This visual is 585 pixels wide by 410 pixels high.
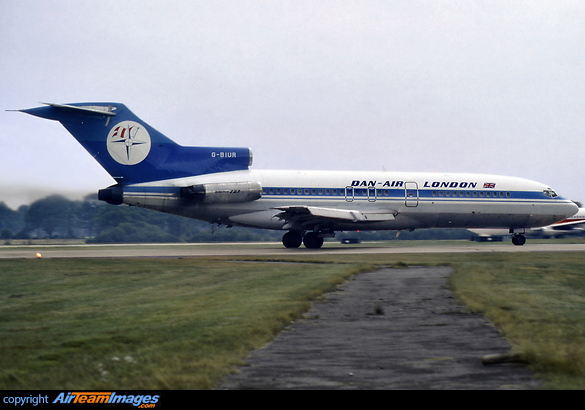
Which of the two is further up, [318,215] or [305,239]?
[318,215]

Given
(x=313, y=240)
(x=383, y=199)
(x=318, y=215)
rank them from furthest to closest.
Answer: (x=383, y=199) < (x=313, y=240) < (x=318, y=215)

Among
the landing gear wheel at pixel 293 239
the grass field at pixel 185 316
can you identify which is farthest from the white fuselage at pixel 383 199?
the grass field at pixel 185 316

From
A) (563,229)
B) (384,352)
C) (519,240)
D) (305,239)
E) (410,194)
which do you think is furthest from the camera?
(563,229)

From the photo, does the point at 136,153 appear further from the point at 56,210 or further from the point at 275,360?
the point at 275,360

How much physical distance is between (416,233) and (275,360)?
56.0m

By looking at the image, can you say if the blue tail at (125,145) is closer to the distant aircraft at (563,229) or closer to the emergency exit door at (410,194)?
the emergency exit door at (410,194)

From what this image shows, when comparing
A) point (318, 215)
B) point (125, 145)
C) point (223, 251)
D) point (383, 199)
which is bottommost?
point (223, 251)

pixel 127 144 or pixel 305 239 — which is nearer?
pixel 127 144

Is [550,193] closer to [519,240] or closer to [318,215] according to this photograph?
[519,240]

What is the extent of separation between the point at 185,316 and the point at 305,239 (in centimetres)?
2702

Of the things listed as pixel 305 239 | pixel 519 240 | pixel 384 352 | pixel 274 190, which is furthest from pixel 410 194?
pixel 384 352

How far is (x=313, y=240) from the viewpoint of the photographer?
38.4m

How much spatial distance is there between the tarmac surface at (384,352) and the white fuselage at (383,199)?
23.0m

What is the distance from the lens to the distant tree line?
55500 millimetres
